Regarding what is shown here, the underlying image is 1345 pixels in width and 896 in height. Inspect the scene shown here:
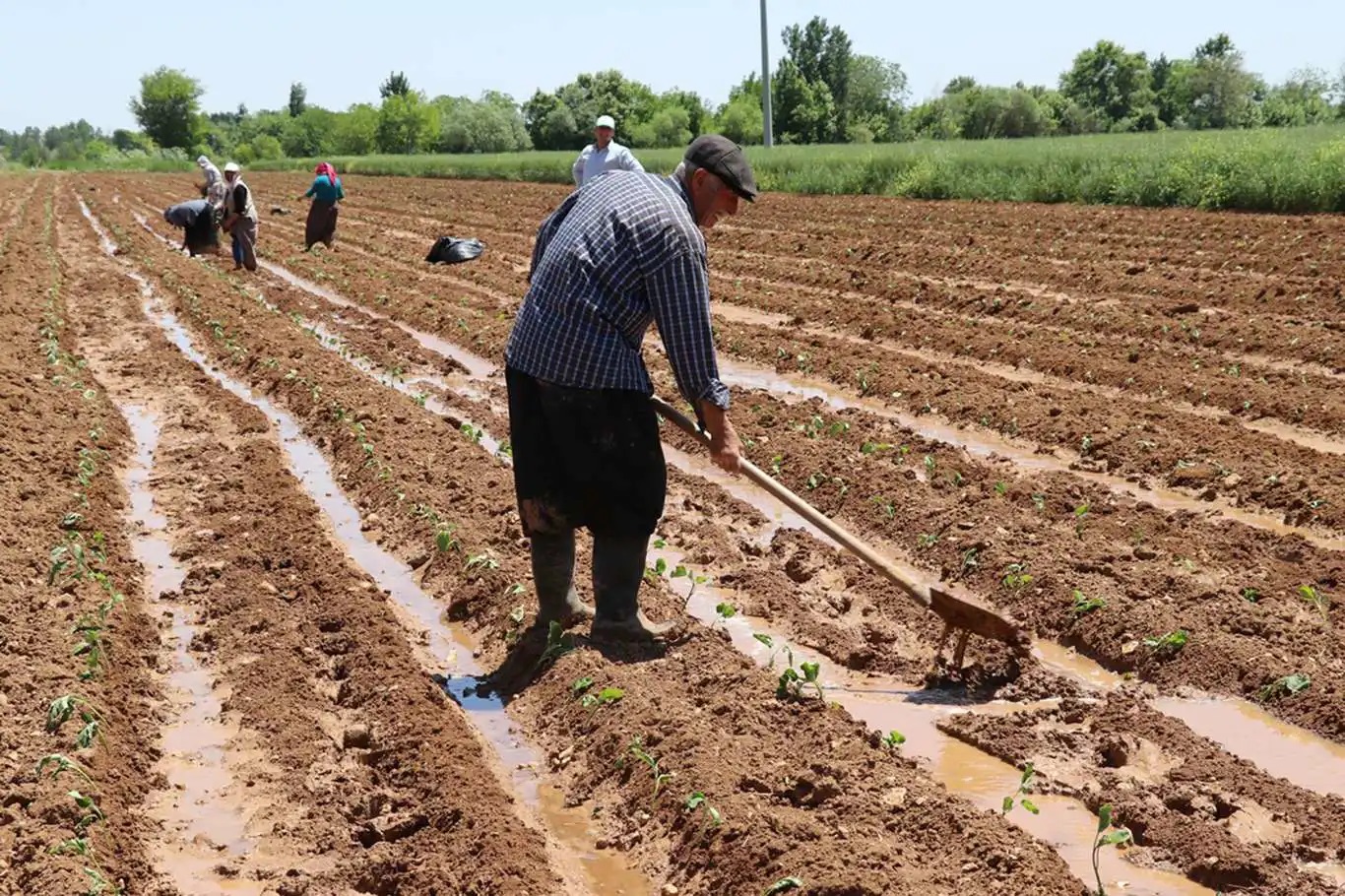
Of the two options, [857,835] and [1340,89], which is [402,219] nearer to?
[857,835]

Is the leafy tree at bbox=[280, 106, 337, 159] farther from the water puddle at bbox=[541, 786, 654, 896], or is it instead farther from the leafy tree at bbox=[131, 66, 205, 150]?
the water puddle at bbox=[541, 786, 654, 896]

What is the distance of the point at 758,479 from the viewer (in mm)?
5211

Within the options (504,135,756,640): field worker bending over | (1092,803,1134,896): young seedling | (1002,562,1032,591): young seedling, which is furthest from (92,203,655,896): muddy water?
(1002,562,1032,591): young seedling

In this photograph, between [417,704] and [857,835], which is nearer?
[857,835]

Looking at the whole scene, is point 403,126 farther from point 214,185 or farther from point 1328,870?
point 1328,870

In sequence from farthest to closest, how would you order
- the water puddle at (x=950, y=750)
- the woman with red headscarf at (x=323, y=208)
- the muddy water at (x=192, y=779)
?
the woman with red headscarf at (x=323, y=208) → the muddy water at (x=192, y=779) → the water puddle at (x=950, y=750)

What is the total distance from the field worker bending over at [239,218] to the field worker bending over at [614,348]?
13665 mm

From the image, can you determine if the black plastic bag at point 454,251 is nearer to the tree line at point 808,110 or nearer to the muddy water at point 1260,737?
the muddy water at point 1260,737

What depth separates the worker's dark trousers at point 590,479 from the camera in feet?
16.3

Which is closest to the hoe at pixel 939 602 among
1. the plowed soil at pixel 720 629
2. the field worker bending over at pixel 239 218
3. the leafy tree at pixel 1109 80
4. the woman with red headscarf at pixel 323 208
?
the plowed soil at pixel 720 629

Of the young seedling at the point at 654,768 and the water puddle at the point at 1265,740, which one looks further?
the water puddle at the point at 1265,740

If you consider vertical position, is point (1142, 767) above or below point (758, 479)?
below

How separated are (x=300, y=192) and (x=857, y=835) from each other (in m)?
38.6

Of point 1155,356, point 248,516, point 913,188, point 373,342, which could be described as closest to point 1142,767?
point 248,516
